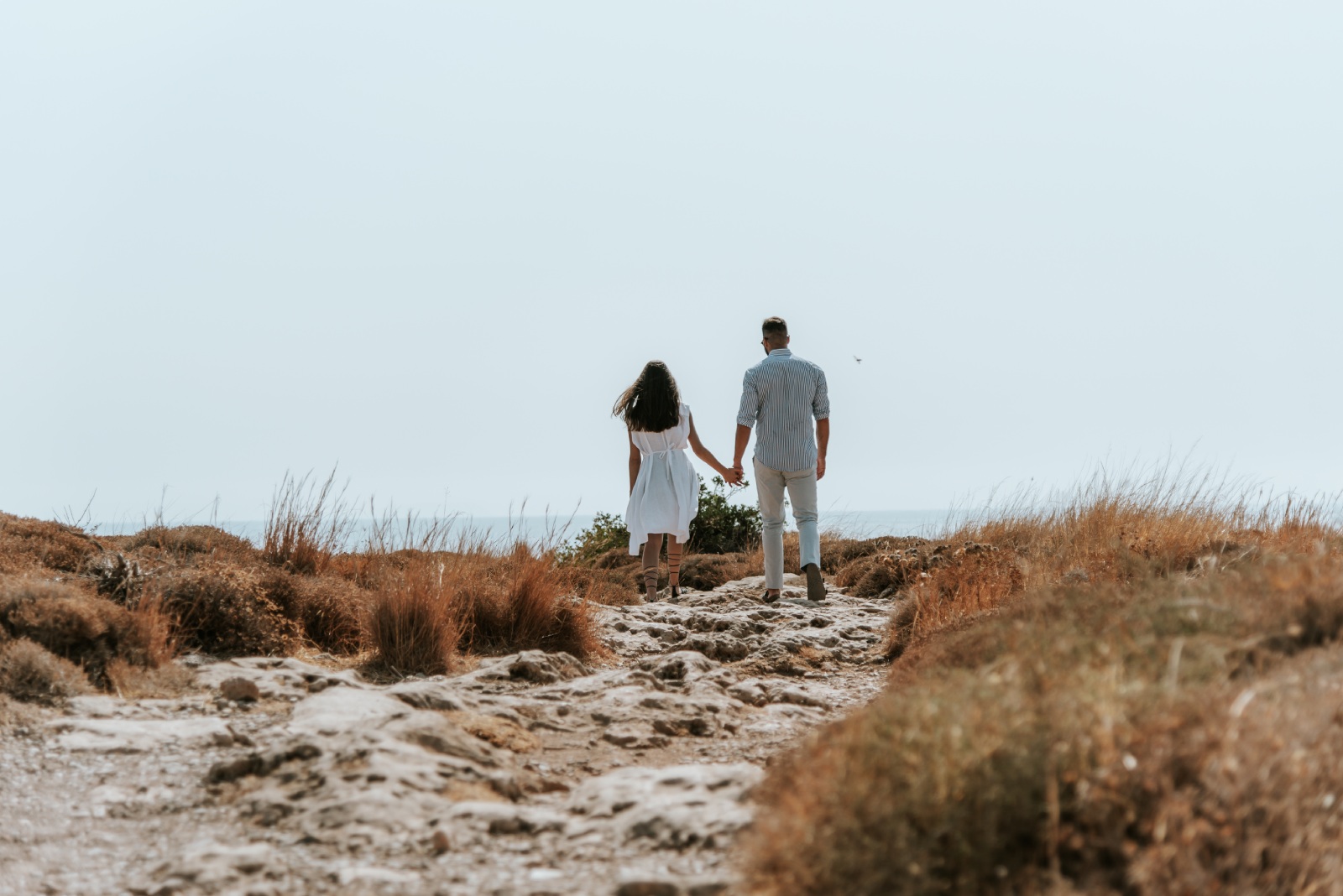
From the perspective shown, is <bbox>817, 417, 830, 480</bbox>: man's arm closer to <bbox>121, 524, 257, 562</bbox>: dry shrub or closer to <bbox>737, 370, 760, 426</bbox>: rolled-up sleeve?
<bbox>737, 370, 760, 426</bbox>: rolled-up sleeve

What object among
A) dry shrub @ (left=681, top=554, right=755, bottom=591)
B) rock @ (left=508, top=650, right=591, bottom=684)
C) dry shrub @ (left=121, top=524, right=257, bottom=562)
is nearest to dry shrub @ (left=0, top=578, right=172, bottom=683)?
rock @ (left=508, top=650, right=591, bottom=684)

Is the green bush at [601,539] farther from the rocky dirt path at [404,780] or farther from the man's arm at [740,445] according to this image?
the rocky dirt path at [404,780]

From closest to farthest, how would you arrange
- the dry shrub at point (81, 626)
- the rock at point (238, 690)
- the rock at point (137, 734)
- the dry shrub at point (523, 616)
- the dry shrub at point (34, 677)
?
the rock at point (137, 734), the dry shrub at point (34, 677), the rock at point (238, 690), the dry shrub at point (81, 626), the dry shrub at point (523, 616)

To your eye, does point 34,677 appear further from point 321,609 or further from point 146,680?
point 321,609

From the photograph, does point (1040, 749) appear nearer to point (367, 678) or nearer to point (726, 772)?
point (726, 772)

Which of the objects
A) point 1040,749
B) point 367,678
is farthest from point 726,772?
point 367,678

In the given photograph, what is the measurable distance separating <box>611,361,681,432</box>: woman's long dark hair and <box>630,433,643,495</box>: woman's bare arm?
1.00 feet

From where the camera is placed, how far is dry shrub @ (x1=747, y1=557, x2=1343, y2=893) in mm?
2863

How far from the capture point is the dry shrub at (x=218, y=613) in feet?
22.7

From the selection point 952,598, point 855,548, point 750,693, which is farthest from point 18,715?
point 855,548

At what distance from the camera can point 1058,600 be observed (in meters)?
5.45

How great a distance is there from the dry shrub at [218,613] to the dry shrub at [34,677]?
3.47 feet

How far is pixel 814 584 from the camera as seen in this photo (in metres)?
10.7

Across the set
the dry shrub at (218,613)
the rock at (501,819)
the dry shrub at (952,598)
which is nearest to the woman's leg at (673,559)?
the dry shrub at (952,598)
